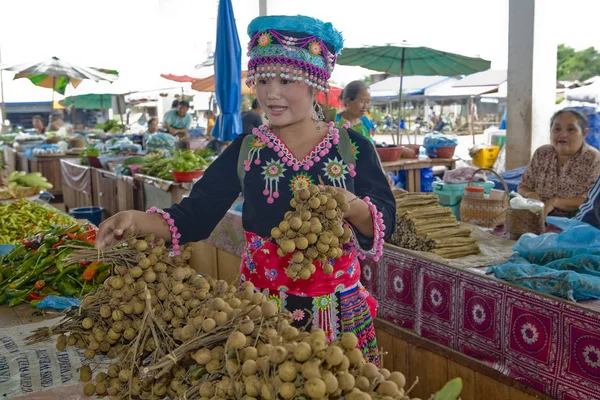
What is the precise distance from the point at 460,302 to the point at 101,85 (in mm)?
14119

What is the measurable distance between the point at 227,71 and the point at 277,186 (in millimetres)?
3848

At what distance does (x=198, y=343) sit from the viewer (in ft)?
3.17

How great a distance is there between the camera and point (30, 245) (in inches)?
105

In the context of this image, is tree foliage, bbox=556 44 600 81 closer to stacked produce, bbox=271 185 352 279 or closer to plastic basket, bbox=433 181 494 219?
plastic basket, bbox=433 181 494 219

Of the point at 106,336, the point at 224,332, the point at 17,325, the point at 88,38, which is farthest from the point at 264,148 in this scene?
the point at 88,38

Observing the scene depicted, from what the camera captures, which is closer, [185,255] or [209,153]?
[185,255]

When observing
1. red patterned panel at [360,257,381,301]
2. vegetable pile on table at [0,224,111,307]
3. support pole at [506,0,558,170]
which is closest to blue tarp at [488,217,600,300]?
red patterned panel at [360,257,381,301]

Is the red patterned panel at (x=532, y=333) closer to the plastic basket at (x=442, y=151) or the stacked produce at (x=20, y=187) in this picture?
the stacked produce at (x=20, y=187)

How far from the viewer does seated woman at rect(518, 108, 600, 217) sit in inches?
148

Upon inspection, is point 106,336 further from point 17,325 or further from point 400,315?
point 400,315

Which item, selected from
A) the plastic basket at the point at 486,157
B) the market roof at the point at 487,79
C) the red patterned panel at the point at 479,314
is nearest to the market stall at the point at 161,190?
the red patterned panel at the point at 479,314

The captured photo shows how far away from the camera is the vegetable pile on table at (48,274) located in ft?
7.71

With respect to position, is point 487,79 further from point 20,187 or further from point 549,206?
point 20,187

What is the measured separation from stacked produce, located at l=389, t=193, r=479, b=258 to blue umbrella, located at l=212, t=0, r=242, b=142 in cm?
275
